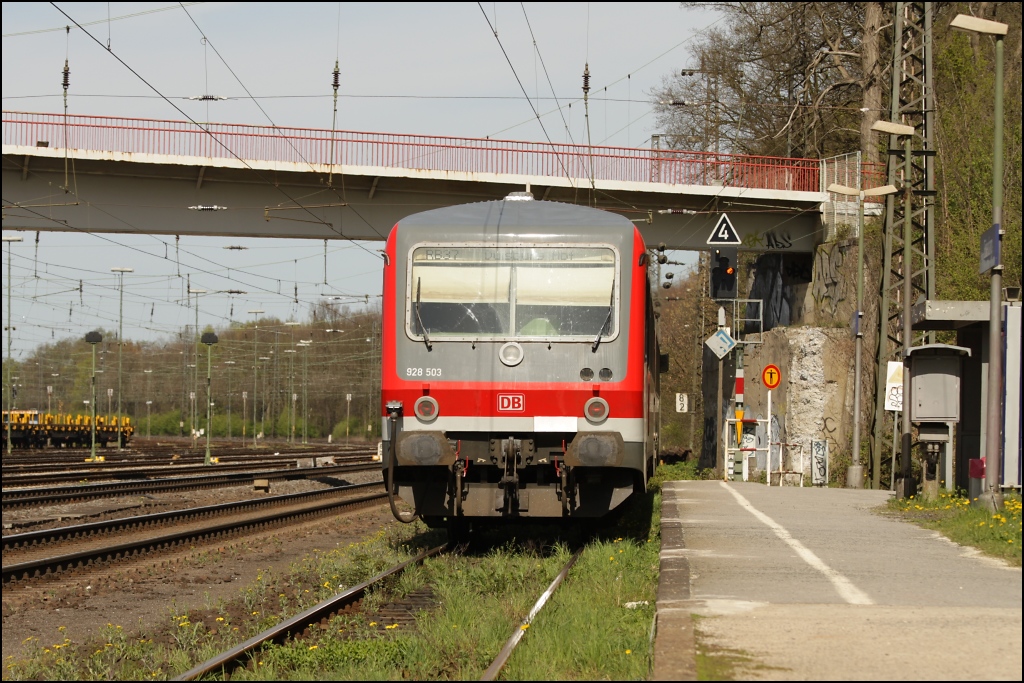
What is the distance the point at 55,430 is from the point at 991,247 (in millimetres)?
48862

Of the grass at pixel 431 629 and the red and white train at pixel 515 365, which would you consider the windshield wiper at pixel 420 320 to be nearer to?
the red and white train at pixel 515 365

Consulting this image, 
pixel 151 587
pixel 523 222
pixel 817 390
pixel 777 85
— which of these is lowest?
pixel 151 587

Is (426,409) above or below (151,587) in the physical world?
above

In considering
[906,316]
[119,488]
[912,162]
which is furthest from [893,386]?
[119,488]

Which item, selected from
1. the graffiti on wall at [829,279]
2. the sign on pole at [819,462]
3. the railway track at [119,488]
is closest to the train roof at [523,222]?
the railway track at [119,488]

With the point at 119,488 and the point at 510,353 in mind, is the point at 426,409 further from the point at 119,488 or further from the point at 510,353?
the point at 119,488

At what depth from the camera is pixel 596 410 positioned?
11391 mm

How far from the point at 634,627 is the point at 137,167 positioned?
78.9 feet

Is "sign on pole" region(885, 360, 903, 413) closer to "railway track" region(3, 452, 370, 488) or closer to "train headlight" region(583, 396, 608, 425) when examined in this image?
"train headlight" region(583, 396, 608, 425)

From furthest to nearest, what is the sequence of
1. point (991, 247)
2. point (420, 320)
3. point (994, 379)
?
point (991, 247) < point (994, 379) < point (420, 320)

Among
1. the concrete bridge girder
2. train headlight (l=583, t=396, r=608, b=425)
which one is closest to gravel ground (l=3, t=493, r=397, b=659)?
train headlight (l=583, t=396, r=608, b=425)

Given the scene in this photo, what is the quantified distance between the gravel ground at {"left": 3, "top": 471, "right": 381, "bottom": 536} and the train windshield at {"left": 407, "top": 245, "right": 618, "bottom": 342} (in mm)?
7752

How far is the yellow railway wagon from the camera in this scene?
52.8m

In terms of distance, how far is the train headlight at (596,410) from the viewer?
1138 cm
